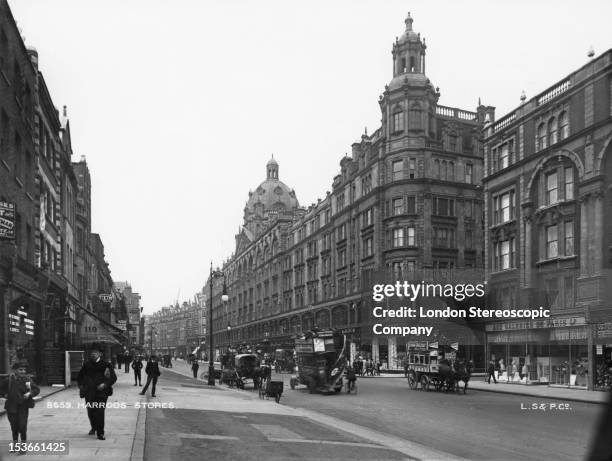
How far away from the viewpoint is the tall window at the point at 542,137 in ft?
149

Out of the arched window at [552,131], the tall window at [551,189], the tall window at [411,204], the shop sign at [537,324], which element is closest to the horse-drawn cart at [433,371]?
the shop sign at [537,324]

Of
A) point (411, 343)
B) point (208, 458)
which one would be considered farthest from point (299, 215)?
point (208, 458)

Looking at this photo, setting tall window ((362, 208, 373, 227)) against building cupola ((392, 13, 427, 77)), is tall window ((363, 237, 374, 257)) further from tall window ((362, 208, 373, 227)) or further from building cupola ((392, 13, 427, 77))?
building cupola ((392, 13, 427, 77))

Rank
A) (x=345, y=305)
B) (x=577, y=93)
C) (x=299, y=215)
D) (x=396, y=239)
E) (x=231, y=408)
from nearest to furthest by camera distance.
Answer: (x=231, y=408), (x=577, y=93), (x=396, y=239), (x=345, y=305), (x=299, y=215)

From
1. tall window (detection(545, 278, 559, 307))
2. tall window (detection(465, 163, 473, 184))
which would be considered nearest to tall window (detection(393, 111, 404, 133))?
tall window (detection(465, 163, 473, 184))

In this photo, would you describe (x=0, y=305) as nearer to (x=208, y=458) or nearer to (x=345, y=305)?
(x=208, y=458)

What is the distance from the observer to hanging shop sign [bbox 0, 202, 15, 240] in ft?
73.9

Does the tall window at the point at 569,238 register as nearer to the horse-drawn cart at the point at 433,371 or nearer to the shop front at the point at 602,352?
the shop front at the point at 602,352

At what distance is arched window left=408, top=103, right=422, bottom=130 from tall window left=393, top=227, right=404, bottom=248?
973 centimetres

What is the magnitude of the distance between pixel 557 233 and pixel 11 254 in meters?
32.2

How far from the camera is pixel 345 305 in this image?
3014 inches

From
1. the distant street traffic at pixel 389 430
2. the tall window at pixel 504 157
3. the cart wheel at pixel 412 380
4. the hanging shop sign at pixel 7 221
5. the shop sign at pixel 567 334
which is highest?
the tall window at pixel 504 157

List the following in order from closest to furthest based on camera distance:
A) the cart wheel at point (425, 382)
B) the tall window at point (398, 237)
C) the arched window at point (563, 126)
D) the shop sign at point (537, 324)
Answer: the cart wheel at point (425, 382)
the shop sign at point (537, 324)
the arched window at point (563, 126)
the tall window at point (398, 237)

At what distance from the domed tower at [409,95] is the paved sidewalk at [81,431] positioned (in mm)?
48615
